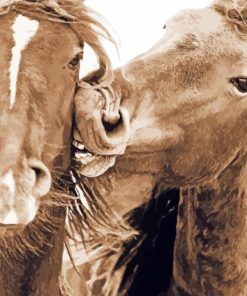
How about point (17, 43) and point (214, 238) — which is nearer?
point (17, 43)

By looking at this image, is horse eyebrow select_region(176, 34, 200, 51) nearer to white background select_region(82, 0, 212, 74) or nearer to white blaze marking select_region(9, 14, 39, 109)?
white background select_region(82, 0, 212, 74)

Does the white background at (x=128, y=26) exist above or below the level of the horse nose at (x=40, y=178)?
above

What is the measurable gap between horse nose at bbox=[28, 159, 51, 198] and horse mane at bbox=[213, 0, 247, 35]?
26 cm

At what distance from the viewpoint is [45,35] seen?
767 millimetres

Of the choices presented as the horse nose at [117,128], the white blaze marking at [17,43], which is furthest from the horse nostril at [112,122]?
the white blaze marking at [17,43]

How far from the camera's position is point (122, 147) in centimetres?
81

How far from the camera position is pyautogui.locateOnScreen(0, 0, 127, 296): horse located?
2.49ft

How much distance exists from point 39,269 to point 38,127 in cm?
16

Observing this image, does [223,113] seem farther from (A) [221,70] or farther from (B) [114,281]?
(B) [114,281]

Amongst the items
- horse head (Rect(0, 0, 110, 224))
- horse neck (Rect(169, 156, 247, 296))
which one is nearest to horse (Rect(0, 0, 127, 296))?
horse head (Rect(0, 0, 110, 224))

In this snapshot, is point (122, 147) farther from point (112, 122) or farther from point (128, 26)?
point (128, 26)

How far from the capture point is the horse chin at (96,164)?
809 mm

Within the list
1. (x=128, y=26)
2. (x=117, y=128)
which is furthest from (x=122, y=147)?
(x=128, y=26)

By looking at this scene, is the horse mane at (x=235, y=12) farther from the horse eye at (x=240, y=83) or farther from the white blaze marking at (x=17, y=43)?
the white blaze marking at (x=17, y=43)
